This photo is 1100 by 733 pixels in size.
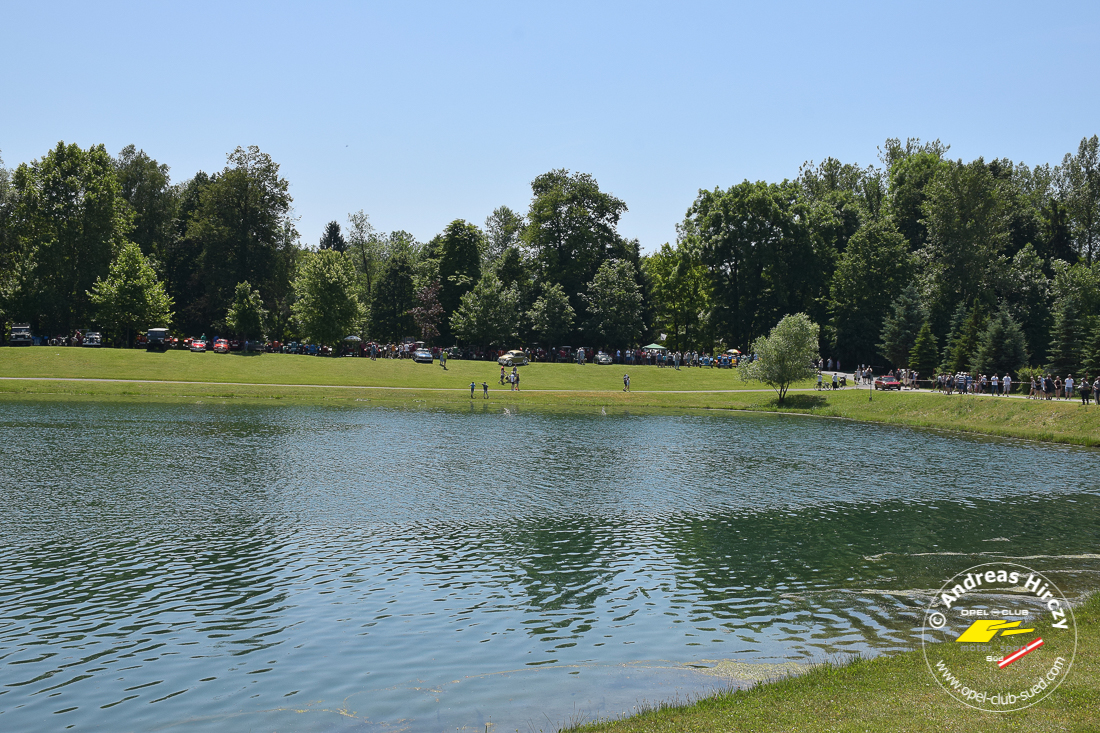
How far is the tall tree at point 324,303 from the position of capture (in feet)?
314

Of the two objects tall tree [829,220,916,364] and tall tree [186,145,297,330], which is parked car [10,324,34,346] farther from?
tall tree [829,220,916,364]

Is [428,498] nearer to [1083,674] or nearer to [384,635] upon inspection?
[384,635]

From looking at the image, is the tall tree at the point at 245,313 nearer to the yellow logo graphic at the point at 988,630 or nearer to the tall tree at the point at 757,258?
the tall tree at the point at 757,258

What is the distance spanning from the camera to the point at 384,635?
52.0 ft

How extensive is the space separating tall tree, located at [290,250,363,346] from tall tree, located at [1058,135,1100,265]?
9875 cm

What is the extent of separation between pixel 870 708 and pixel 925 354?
78.6m

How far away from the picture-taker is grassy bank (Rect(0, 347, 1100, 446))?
2258 inches

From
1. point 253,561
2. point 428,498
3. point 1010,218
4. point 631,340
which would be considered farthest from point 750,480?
point 1010,218

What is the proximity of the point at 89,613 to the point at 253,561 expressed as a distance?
476 centimetres

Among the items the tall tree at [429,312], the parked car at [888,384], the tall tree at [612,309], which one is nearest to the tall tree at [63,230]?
the tall tree at [429,312]

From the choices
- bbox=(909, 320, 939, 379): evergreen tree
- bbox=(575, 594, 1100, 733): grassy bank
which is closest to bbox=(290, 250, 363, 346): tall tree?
bbox=(909, 320, 939, 379): evergreen tree

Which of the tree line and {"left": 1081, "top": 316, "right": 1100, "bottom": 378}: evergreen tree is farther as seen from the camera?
the tree line

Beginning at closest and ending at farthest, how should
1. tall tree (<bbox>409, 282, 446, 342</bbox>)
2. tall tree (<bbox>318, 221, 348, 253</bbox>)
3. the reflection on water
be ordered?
the reflection on water < tall tree (<bbox>409, 282, 446, 342</bbox>) < tall tree (<bbox>318, 221, 348, 253</bbox>)

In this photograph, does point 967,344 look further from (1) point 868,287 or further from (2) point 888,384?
(1) point 868,287
